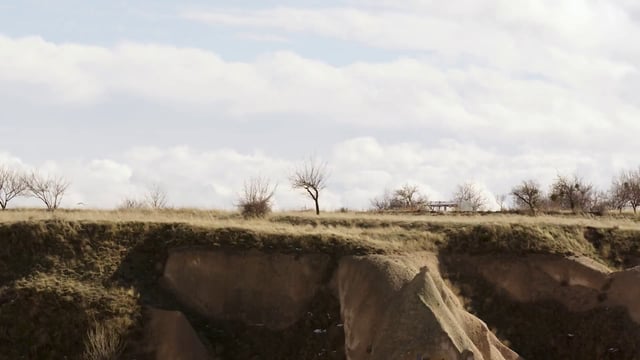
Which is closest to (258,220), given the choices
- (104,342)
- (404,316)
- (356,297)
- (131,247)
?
(131,247)

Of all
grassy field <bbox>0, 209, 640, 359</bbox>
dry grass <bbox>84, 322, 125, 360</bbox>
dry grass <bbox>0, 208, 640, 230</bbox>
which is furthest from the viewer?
dry grass <bbox>0, 208, 640, 230</bbox>

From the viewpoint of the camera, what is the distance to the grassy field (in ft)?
144

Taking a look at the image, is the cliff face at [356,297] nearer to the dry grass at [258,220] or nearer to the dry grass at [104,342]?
the dry grass at [258,220]

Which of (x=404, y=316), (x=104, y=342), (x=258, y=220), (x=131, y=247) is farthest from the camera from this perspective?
(x=258, y=220)

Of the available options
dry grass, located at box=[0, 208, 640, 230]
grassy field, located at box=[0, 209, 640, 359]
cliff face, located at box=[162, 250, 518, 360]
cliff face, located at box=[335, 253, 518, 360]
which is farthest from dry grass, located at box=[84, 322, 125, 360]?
cliff face, located at box=[335, 253, 518, 360]

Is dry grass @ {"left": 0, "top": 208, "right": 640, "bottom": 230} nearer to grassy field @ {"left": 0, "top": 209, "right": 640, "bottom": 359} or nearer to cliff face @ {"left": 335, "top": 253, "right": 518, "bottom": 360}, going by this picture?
grassy field @ {"left": 0, "top": 209, "right": 640, "bottom": 359}

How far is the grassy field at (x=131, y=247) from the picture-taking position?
43.8 m

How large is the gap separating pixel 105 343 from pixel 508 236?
20748 millimetres

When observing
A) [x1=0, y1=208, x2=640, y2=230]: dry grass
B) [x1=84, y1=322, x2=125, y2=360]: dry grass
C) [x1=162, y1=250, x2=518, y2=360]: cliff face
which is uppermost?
[x1=0, y1=208, x2=640, y2=230]: dry grass

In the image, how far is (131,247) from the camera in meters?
48.5

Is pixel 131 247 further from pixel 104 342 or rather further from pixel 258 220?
pixel 258 220

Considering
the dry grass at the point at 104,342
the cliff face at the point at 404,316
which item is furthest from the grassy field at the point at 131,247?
the cliff face at the point at 404,316

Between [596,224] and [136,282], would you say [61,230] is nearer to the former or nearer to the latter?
[136,282]

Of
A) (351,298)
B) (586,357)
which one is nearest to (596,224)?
(586,357)
